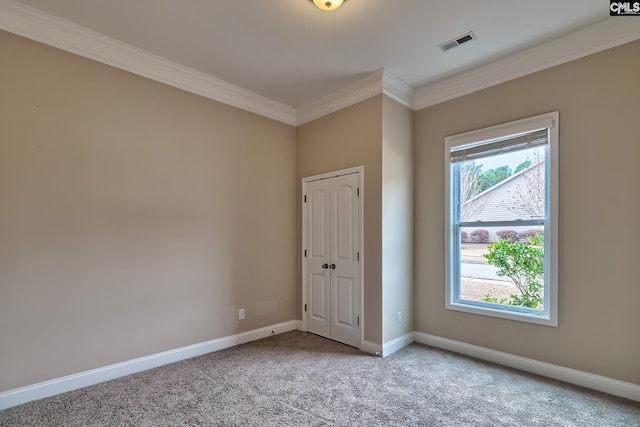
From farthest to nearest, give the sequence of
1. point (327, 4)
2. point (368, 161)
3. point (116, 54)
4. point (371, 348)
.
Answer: point (368, 161), point (371, 348), point (116, 54), point (327, 4)

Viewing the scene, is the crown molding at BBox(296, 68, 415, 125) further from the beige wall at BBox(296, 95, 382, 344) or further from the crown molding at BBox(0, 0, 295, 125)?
the crown molding at BBox(0, 0, 295, 125)

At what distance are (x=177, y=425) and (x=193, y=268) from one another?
1.55 meters

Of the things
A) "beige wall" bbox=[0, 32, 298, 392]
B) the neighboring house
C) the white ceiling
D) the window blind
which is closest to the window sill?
the neighboring house

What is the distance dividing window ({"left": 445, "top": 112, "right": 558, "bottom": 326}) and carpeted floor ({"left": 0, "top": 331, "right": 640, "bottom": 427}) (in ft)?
2.27

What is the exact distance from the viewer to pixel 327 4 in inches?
90.9

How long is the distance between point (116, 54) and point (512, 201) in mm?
4130

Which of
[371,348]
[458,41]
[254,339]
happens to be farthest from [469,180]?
[254,339]

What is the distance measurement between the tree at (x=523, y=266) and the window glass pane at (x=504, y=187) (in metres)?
0.27

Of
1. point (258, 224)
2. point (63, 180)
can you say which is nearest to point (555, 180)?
point (258, 224)

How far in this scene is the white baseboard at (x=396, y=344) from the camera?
334 cm

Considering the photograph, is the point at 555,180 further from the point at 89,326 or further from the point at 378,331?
the point at 89,326

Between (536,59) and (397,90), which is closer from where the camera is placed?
(536,59)

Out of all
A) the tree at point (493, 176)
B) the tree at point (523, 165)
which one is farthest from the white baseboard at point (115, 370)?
the tree at point (523, 165)
